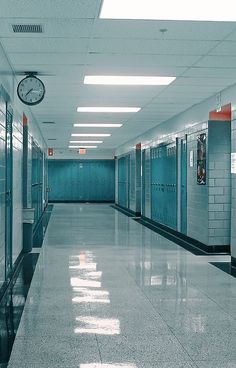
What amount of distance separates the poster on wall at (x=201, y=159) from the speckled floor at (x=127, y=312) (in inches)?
60.0

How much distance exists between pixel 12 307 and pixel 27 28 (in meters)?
2.82

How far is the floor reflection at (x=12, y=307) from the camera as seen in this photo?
4367mm

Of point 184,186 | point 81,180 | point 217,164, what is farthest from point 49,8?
point 81,180

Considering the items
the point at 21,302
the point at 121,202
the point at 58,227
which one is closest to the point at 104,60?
the point at 21,302

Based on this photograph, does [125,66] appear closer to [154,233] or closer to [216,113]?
[216,113]

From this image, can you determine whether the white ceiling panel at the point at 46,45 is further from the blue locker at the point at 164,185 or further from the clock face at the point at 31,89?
the blue locker at the point at 164,185

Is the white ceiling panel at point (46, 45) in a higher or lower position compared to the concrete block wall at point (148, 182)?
higher

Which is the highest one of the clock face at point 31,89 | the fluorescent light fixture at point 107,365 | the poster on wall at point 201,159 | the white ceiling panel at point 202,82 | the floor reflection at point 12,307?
the white ceiling panel at point 202,82

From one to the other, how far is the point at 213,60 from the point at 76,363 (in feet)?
14.2

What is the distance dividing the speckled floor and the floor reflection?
0.07 m

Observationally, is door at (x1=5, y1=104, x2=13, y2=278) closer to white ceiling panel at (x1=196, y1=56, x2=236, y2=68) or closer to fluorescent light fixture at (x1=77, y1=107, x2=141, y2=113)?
white ceiling panel at (x1=196, y1=56, x2=236, y2=68)

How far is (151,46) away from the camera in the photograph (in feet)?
20.2

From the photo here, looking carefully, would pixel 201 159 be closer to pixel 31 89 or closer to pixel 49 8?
pixel 31 89

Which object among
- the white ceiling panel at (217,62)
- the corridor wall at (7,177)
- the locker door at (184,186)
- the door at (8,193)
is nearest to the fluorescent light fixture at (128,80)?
the white ceiling panel at (217,62)
